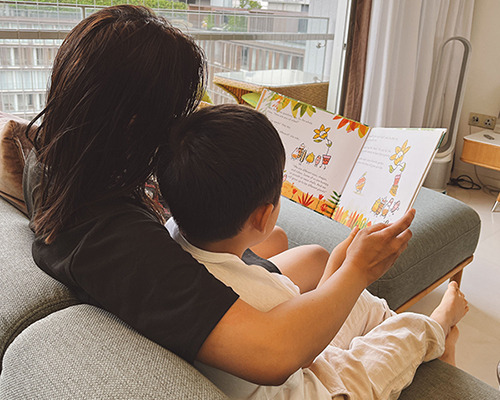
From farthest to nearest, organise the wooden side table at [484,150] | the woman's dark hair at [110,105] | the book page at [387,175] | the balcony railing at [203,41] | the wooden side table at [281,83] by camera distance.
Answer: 1. the wooden side table at [484,150]
2. the wooden side table at [281,83]
3. the balcony railing at [203,41]
4. the book page at [387,175]
5. the woman's dark hair at [110,105]

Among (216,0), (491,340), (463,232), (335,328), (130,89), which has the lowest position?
(491,340)

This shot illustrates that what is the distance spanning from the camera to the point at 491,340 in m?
1.97

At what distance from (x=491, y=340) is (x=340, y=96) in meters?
1.88

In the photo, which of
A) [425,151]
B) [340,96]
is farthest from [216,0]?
[425,151]

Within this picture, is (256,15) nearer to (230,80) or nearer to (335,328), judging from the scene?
(230,80)

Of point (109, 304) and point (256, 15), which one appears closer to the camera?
point (109, 304)

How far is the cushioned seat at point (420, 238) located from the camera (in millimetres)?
1713

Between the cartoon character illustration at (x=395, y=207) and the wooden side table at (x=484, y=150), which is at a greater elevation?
the cartoon character illustration at (x=395, y=207)

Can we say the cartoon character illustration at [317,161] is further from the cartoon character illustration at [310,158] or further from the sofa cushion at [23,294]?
the sofa cushion at [23,294]

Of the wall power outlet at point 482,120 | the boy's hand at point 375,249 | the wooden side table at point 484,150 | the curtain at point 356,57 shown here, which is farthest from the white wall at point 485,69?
the boy's hand at point 375,249

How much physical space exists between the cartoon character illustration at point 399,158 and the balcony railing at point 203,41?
0.82 meters

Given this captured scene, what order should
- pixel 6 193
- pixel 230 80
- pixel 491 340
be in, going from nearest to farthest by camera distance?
1. pixel 6 193
2. pixel 491 340
3. pixel 230 80

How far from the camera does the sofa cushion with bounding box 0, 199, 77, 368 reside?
34.3 inches

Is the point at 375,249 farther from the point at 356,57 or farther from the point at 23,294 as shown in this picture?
the point at 356,57
